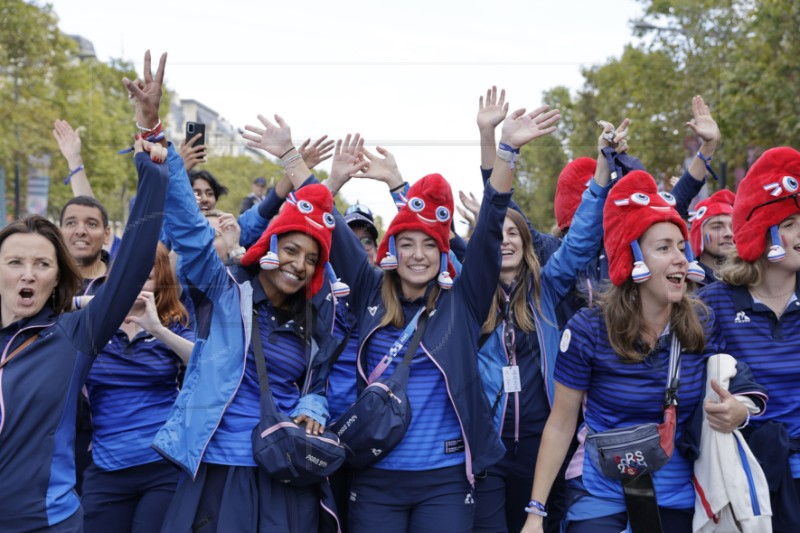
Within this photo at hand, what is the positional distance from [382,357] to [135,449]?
133cm

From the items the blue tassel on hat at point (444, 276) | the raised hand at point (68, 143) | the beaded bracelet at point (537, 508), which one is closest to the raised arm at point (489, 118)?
the blue tassel on hat at point (444, 276)


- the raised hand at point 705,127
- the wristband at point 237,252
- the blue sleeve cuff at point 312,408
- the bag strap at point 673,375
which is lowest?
the blue sleeve cuff at point 312,408

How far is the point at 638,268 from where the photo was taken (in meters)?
3.72

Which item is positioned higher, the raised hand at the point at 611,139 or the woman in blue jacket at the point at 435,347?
the raised hand at the point at 611,139

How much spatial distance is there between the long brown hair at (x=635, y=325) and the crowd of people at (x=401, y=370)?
12mm

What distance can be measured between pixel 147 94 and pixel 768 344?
2807mm

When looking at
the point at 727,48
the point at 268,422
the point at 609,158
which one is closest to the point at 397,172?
the point at 609,158

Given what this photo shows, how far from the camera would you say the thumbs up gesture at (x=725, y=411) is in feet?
Answer: 11.6

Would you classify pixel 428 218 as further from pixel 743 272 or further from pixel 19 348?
pixel 19 348

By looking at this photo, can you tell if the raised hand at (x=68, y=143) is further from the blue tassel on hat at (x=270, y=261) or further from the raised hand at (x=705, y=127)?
the raised hand at (x=705, y=127)

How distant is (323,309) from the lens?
424 cm

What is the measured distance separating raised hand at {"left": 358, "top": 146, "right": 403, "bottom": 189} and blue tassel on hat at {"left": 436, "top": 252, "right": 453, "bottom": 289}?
31.1 inches

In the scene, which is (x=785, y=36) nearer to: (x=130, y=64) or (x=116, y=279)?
(x=116, y=279)

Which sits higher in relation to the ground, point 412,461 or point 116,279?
point 116,279
